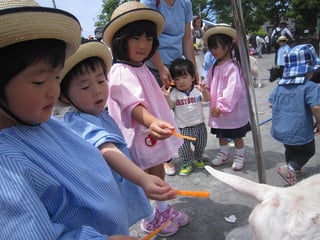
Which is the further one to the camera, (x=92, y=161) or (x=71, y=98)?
(x=71, y=98)

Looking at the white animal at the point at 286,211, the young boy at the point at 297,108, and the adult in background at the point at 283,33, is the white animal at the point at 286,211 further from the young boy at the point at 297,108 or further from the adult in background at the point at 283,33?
the adult in background at the point at 283,33

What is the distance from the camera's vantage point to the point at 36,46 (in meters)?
1.13

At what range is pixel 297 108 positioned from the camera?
3.28 m

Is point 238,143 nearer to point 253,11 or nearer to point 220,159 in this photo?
point 220,159

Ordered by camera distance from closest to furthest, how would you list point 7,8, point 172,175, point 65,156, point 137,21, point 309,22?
1. point 7,8
2. point 65,156
3. point 137,21
4. point 172,175
5. point 309,22

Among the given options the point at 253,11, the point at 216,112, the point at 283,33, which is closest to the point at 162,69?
the point at 216,112

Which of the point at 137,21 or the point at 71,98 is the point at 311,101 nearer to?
the point at 137,21

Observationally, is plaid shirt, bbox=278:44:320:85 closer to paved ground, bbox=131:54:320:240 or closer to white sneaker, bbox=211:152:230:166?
paved ground, bbox=131:54:320:240

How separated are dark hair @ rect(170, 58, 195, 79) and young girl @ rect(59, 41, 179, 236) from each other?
1.72 meters

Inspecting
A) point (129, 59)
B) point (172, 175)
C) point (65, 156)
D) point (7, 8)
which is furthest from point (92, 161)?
point (172, 175)

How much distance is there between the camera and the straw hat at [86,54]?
1734 millimetres

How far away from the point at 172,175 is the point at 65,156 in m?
2.63

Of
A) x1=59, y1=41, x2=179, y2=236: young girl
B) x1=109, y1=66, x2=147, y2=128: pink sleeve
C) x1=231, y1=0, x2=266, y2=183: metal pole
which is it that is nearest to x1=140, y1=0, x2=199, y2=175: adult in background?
x1=109, y1=66, x2=147, y2=128: pink sleeve

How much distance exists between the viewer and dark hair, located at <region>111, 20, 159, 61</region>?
7.84ft
